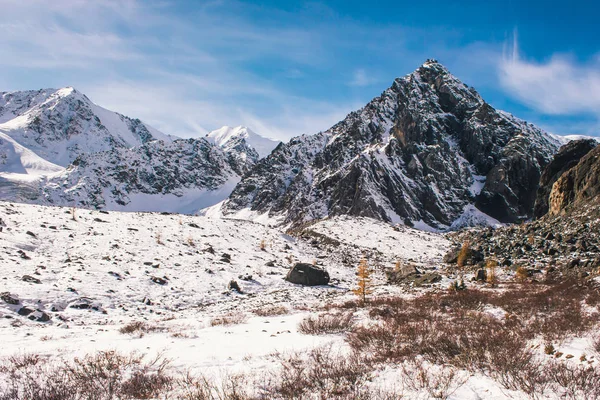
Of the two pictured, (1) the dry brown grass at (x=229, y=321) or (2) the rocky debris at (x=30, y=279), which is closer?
(1) the dry brown grass at (x=229, y=321)

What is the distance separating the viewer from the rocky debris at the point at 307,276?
23281 mm

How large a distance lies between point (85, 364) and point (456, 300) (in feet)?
45.1

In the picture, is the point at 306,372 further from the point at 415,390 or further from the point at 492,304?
the point at 492,304

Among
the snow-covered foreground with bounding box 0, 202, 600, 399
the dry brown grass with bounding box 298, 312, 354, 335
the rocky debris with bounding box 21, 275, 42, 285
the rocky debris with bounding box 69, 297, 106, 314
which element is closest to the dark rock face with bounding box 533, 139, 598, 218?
the snow-covered foreground with bounding box 0, 202, 600, 399

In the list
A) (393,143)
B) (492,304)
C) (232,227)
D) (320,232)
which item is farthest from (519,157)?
(492,304)

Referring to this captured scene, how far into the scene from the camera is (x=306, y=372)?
6.44 meters

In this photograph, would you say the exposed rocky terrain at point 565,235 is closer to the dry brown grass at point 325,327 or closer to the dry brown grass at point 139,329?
the dry brown grass at point 325,327

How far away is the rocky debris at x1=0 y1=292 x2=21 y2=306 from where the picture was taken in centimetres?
1267

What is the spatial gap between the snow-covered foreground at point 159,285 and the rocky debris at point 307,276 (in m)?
0.88

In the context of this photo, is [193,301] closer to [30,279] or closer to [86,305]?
[86,305]

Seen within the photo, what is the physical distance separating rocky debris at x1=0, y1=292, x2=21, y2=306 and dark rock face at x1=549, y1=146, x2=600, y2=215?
44.2 metres

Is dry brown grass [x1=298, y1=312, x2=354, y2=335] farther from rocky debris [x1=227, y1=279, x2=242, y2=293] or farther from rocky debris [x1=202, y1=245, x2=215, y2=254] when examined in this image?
rocky debris [x1=202, y1=245, x2=215, y2=254]

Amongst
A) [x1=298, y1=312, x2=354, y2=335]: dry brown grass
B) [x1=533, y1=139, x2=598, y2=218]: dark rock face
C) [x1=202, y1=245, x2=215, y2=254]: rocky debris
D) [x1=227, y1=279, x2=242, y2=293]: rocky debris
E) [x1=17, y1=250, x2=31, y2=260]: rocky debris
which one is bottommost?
[x1=227, y1=279, x2=242, y2=293]: rocky debris

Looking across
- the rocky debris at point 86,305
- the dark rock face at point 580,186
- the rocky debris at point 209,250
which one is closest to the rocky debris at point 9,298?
the rocky debris at point 86,305
